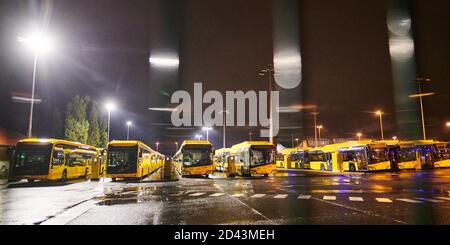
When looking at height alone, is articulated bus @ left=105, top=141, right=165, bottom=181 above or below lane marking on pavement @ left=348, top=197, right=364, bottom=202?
above

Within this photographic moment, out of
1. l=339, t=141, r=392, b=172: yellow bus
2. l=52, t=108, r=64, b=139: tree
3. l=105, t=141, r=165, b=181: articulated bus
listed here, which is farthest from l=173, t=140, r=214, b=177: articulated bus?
l=52, t=108, r=64, b=139: tree

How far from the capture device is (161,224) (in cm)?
742

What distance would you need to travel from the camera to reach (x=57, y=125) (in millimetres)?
40594

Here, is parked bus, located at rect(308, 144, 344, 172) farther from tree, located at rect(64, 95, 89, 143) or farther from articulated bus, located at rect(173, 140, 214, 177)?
tree, located at rect(64, 95, 89, 143)

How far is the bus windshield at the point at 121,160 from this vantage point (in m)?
22.2

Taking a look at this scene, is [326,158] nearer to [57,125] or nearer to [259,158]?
[259,158]

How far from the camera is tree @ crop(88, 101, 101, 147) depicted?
43.1 meters

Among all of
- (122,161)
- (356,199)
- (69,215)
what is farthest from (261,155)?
(69,215)

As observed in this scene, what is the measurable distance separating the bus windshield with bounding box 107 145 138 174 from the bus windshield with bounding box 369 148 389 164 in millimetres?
Answer: 22419

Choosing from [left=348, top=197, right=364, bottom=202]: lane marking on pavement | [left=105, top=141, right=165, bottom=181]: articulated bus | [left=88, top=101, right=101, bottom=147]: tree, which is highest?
[left=88, top=101, right=101, bottom=147]: tree

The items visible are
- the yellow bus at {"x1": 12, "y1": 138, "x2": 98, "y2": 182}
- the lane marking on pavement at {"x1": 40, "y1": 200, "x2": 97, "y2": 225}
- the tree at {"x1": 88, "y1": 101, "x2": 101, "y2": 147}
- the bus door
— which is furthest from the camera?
the tree at {"x1": 88, "y1": 101, "x2": 101, "y2": 147}
